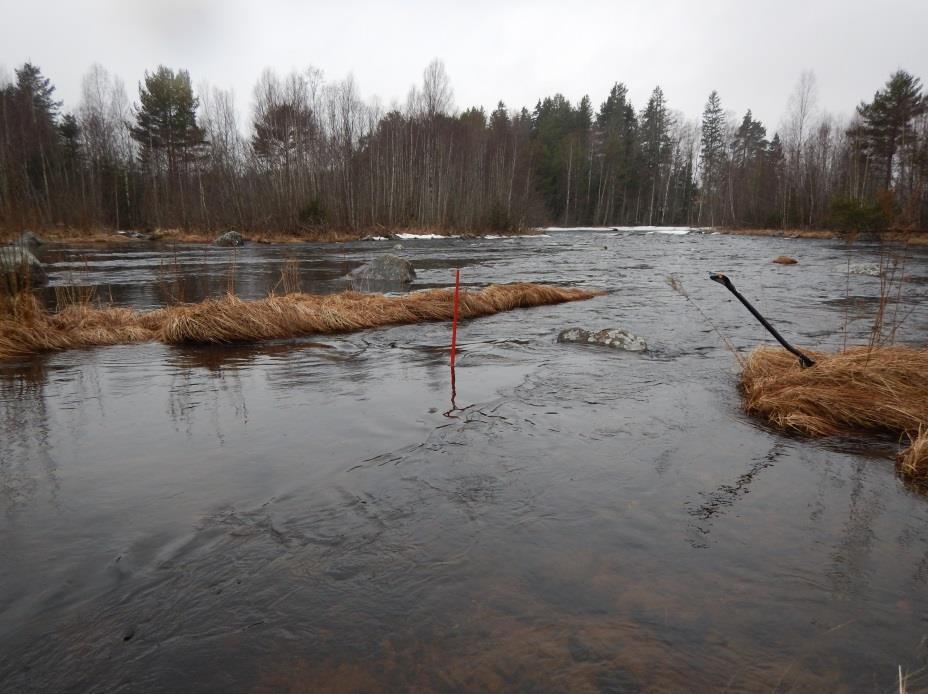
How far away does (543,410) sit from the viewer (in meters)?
5.63

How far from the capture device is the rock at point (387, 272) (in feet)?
50.5

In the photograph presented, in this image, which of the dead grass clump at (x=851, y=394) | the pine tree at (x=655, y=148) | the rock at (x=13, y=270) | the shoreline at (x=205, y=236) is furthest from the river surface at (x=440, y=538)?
the pine tree at (x=655, y=148)

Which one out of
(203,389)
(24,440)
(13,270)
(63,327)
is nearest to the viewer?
(24,440)

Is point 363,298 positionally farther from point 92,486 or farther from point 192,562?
point 192,562

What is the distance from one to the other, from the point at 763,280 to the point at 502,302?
9377mm

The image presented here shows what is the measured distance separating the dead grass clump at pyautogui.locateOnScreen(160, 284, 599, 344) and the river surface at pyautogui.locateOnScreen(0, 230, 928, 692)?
6.13ft

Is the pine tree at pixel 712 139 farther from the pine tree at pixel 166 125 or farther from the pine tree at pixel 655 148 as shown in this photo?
the pine tree at pixel 166 125

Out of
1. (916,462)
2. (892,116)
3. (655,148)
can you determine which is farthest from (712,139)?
Answer: (916,462)

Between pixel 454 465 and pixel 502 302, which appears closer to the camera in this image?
pixel 454 465

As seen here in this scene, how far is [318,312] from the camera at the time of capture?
387 inches

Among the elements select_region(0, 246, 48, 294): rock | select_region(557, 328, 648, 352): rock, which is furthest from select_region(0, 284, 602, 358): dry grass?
select_region(557, 328, 648, 352): rock

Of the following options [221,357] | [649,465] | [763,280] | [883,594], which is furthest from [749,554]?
[763,280]

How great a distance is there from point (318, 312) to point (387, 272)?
234 inches

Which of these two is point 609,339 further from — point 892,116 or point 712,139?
point 712,139
